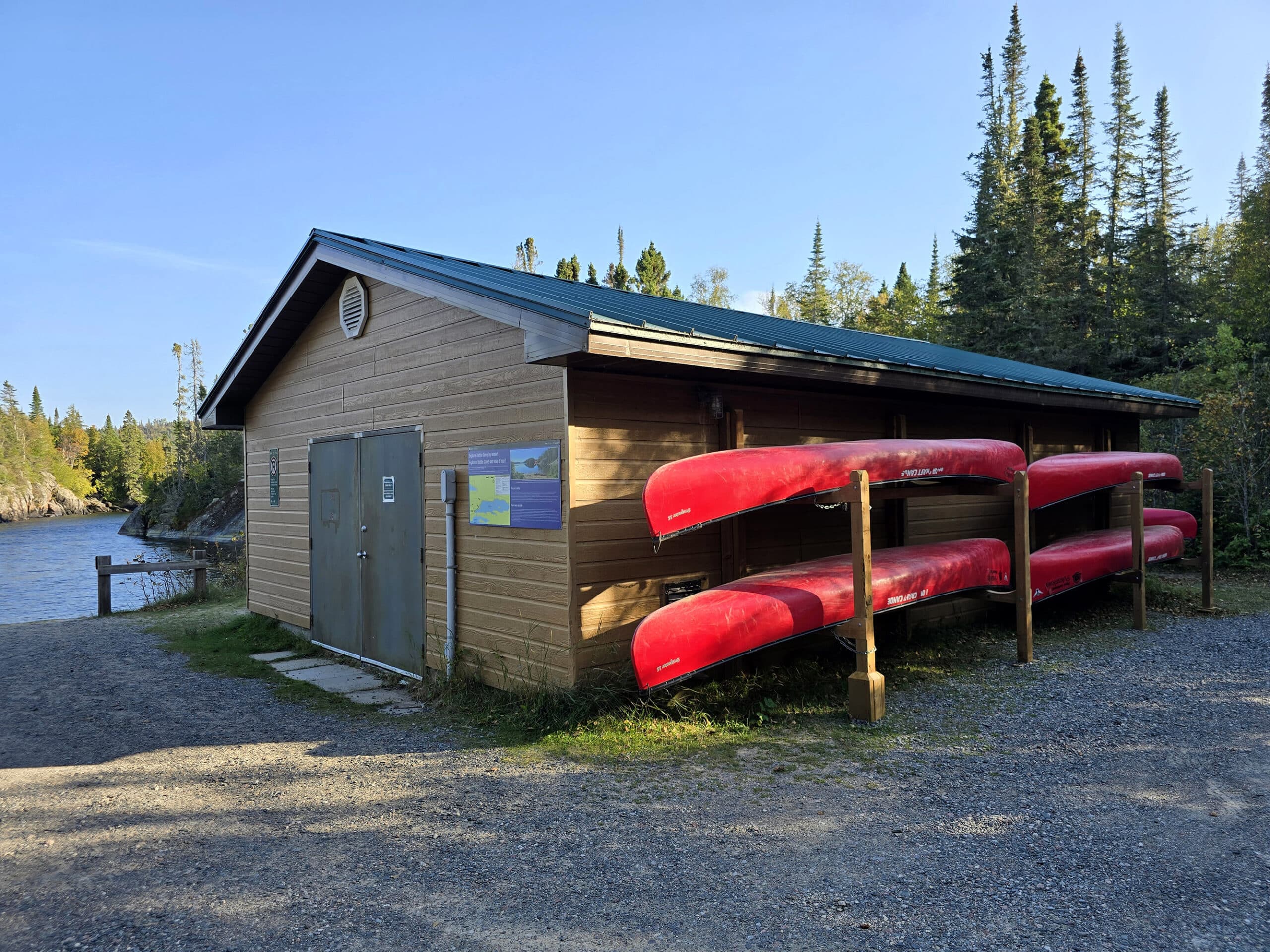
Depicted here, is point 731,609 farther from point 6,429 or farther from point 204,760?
point 6,429

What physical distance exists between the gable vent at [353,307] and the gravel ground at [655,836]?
12.5 ft

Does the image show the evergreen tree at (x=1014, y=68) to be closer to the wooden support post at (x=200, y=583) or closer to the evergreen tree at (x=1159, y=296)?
the evergreen tree at (x=1159, y=296)

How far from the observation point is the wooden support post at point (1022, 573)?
673 cm

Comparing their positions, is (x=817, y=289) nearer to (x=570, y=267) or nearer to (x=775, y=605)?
(x=570, y=267)

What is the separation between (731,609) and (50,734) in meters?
4.97

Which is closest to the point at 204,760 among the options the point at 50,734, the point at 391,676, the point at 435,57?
the point at 50,734

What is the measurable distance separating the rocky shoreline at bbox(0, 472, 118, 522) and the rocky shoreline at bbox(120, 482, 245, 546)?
23.2m

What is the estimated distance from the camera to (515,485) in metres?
5.70

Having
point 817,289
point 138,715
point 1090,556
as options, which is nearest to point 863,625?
point 1090,556

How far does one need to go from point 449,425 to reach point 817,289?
48992 millimetres

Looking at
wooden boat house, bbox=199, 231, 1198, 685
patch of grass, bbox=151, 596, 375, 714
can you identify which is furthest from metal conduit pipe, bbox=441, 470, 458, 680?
patch of grass, bbox=151, 596, 375, 714

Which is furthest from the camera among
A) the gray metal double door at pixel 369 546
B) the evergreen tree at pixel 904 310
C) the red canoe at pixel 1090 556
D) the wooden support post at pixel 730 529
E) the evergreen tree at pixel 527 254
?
the evergreen tree at pixel 527 254

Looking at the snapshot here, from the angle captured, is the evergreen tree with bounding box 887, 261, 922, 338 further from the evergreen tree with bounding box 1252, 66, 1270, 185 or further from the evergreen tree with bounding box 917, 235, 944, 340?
the evergreen tree with bounding box 1252, 66, 1270, 185

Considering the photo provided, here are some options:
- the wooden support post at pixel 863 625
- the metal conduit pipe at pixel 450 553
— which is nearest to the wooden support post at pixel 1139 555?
the wooden support post at pixel 863 625
